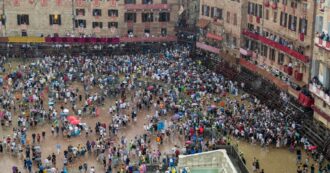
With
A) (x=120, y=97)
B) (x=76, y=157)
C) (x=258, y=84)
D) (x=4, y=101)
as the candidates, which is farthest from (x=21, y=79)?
(x=258, y=84)

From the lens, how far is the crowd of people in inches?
2110

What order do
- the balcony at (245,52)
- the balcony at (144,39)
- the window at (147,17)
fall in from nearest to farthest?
the balcony at (245,52)
the balcony at (144,39)
the window at (147,17)

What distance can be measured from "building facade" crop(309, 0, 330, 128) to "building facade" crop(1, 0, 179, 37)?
30703 mm

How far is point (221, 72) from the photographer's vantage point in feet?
246

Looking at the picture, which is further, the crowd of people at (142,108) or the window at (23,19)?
the window at (23,19)

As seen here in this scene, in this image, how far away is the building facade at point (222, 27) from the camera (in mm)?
75438

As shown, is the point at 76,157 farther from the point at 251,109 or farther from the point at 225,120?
the point at 251,109

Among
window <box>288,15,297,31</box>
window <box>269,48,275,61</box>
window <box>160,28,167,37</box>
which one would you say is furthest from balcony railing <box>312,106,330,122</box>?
window <box>160,28,167,37</box>

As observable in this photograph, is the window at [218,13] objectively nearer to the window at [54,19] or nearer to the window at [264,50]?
the window at [264,50]

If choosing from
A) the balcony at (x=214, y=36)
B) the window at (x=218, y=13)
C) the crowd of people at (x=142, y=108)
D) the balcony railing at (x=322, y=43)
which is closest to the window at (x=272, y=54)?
the crowd of people at (x=142, y=108)

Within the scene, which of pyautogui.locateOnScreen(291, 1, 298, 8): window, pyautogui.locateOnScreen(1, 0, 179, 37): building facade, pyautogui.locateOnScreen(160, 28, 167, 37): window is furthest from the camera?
pyautogui.locateOnScreen(160, 28, 167, 37): window

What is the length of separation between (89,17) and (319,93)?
3943 cm

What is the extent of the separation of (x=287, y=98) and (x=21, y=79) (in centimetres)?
→ 3123

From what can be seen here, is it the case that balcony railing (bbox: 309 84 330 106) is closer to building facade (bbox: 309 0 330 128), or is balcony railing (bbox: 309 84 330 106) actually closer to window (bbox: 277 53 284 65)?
building facade (bbox: 309 0 330 128)
